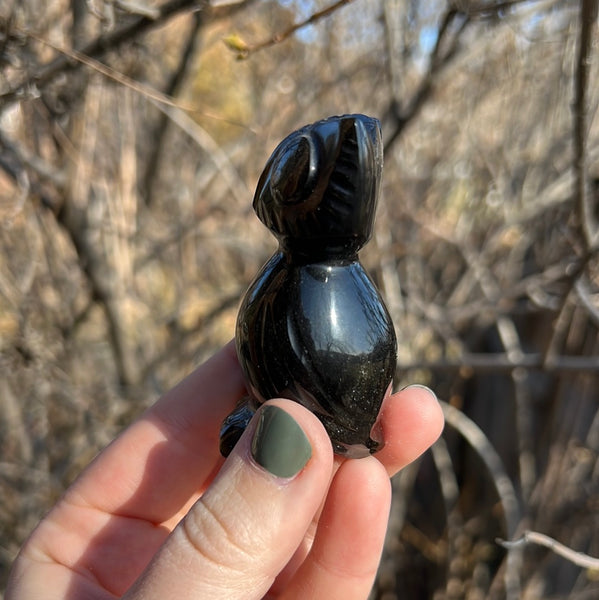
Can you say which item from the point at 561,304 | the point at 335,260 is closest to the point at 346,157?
the point at 335,260

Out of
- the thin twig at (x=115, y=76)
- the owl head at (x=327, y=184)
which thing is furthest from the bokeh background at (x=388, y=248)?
the owl head at (x=327, y=184)

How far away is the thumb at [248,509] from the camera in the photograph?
29.0 inches

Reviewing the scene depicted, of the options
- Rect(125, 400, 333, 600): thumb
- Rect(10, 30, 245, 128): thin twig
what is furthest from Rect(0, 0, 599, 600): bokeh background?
Rect(125, 400, 333, 600): thumb

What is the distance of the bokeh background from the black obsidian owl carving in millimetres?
753

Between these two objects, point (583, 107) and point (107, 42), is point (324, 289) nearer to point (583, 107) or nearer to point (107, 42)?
point (583, 107)

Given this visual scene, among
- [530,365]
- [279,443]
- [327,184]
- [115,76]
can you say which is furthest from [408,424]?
[115,76]

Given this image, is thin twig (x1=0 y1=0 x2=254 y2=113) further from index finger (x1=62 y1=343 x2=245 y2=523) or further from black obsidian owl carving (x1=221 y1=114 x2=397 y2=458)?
index finger (x1=62 y1=343 x2=245 y2=523)

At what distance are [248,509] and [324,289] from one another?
0.30 m

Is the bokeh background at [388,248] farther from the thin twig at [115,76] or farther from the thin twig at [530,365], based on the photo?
the thin twig at [115,76]

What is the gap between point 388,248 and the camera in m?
1.89

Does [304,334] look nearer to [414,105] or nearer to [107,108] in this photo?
[414,105]

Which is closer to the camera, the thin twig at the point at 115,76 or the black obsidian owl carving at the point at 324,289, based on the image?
Answer: the black obsidian owl carving at the point at 324,289

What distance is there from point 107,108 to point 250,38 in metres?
0.77

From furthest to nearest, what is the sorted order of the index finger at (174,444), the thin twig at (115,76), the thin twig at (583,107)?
the index finger at (174,444) → the thin twig at (115,76) → the thin twig at (583,107)
